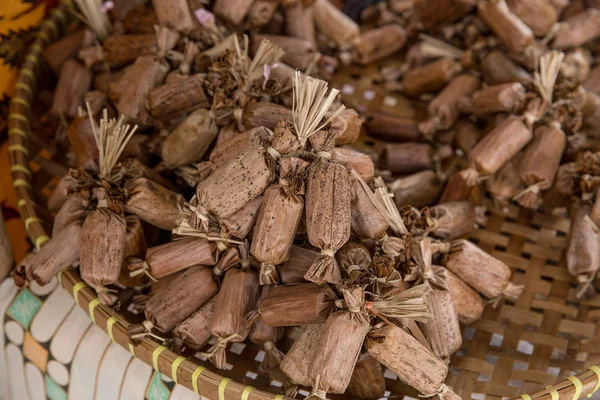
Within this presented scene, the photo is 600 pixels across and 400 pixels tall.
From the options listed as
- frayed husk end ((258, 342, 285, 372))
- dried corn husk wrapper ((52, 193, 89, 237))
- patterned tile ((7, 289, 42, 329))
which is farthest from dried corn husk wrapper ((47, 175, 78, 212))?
frayed husk end ((258, 342, 285, 372))

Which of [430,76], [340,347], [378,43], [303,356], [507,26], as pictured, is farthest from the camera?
[378,43]

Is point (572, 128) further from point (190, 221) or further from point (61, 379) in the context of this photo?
point (61, 379)

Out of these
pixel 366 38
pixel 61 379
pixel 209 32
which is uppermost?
pixel 209 32

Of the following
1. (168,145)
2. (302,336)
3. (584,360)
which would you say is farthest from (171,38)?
(584,360)

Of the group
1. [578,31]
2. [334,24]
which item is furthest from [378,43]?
[578,31]

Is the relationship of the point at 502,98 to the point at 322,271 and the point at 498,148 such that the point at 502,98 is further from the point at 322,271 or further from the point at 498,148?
the point at 322,271

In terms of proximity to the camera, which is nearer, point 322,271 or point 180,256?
point 322,271
